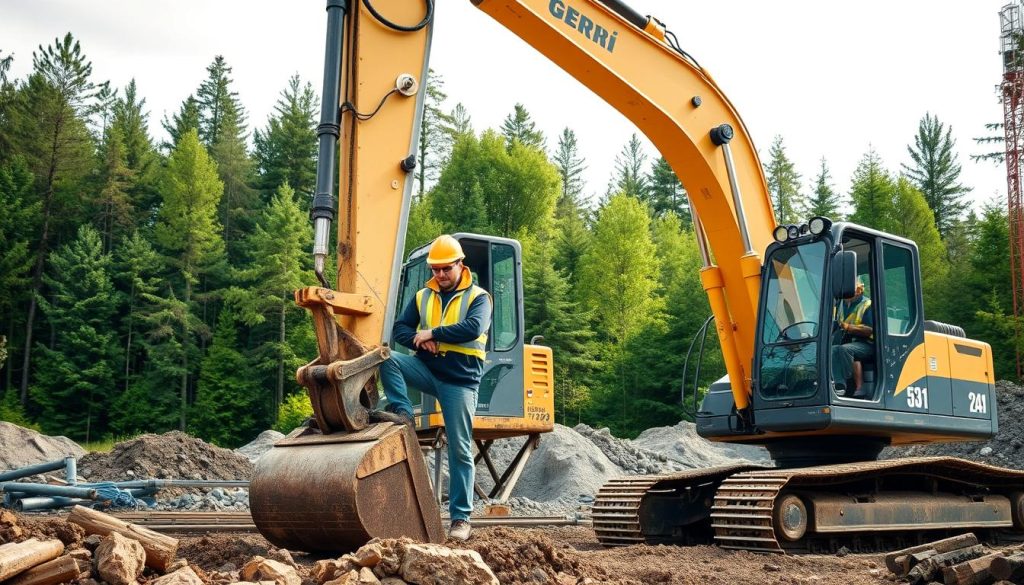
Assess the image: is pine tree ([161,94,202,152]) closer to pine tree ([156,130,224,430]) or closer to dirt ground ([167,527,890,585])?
pine tree ([156,130,224,430])

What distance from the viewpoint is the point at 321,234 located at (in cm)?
556

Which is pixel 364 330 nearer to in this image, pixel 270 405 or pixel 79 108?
pixel 270 405

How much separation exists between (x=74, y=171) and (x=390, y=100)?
151 feet

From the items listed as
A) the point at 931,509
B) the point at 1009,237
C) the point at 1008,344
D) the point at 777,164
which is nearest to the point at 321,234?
the point at 931,509

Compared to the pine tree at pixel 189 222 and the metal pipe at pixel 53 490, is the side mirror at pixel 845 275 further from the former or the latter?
the pine tree at pixel 189 222

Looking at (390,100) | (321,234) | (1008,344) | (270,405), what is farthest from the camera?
(270,405)

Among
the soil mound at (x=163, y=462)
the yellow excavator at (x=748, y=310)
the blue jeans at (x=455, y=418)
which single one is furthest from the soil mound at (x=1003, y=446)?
the blue jeans at (x=455, y=418)

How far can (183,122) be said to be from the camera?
54.6 meters

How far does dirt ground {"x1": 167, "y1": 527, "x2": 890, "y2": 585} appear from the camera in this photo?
15.4ft

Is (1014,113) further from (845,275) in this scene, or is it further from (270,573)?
(270,573)

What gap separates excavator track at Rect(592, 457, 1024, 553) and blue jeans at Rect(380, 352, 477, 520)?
7.71 feet

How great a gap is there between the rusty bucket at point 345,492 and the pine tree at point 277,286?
36.4 metres

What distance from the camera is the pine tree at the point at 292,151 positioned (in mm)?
52656

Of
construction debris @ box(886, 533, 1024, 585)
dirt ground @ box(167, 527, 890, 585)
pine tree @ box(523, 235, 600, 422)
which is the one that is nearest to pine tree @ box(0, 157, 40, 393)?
pine tree @ box(523, 235, 600, 422)
